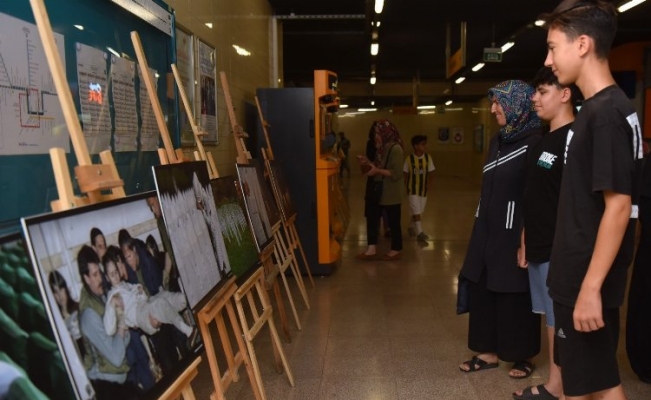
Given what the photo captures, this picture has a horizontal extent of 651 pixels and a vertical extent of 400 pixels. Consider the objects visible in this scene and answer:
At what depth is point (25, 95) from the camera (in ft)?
5.88

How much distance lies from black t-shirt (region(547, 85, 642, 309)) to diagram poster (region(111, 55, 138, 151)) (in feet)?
5.90

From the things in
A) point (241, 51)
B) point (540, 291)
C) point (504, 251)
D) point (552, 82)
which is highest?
point (241, 51)

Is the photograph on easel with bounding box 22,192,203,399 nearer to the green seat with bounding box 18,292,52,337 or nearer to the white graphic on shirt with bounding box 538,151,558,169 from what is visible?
the green seat with bounding box 18,292,52,337

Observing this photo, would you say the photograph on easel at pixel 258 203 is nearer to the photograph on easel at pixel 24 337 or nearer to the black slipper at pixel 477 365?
the black slipper at pixel 477 365

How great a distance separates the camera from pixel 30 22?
182cm

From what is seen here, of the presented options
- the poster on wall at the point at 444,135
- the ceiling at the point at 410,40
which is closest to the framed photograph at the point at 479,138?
the poster on wall at the point at 444,135

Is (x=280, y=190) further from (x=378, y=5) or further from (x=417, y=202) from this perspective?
(x=378, y=5)

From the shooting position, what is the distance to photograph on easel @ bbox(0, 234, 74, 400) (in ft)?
3.63

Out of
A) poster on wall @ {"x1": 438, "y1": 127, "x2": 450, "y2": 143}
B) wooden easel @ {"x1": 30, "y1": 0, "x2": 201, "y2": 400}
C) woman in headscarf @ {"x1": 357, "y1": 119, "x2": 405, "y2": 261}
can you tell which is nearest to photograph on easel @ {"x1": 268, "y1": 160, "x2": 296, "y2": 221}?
woman in headscarf @ {"x1": 357, "y1": 119, "x2": 405, "y2": 261}

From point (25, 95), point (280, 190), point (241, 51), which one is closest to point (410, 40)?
point (241, 51)

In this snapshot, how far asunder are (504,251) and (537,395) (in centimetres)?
71

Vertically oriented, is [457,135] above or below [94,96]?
above

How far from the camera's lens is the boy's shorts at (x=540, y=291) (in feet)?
8.65

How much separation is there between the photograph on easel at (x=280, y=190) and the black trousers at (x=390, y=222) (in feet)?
5.62
